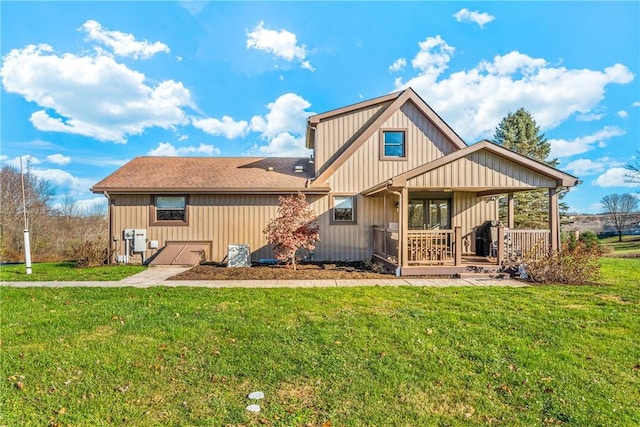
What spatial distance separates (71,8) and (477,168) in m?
13.3

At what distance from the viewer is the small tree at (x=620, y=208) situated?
37378 mm

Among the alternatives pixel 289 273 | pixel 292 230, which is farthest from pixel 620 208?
pixel 289 273

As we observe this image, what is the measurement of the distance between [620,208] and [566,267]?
1638 inches

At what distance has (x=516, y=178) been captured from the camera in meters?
9.21

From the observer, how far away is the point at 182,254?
1167 cm

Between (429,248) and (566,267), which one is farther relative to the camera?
(429,248)

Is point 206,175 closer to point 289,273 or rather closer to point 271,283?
point 289,273

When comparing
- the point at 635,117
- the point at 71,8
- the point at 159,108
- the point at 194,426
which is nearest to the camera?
the point at 194,426

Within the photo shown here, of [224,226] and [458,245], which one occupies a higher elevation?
[224,226]

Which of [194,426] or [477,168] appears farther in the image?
[477,168]

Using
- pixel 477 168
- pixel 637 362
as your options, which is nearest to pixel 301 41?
pixel 477 168

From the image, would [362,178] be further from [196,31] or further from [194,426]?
[194,426]

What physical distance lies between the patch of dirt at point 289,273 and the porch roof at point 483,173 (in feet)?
9.06

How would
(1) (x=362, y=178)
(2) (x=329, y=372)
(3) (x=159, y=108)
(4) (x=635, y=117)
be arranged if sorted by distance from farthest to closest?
(4) (x=635, y=117) < (3) (x=159, y=108) < (1) (x=362, y=178) < (2) (x=329, y=372)
